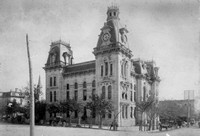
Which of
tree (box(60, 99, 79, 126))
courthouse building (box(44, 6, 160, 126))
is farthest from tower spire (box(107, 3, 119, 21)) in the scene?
tree (box(60, 99, 79, 126))

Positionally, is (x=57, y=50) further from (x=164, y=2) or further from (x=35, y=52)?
(x=164, y=2)

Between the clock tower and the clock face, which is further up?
the clock face

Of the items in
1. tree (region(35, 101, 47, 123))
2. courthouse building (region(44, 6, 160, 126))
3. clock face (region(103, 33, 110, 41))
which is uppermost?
clock face (region(103, 33, 110, 41))

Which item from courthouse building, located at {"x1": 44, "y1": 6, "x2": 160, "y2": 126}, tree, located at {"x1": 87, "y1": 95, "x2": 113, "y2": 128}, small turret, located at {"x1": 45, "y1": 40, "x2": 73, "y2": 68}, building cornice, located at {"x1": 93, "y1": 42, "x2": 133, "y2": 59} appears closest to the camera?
tree, located at {"x1": 87, "y1": 95, "x2": 113, "y2": 128}

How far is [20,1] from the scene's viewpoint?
16.6 meters

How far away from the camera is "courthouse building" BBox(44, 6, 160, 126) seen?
37.0 metres

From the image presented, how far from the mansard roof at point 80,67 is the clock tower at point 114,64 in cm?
327

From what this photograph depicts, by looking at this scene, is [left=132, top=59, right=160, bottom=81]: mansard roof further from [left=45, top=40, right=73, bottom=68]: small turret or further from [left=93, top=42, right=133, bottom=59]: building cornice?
[left=45, top=40, right=73, bottom=68]: small turret

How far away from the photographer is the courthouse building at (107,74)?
36969mm

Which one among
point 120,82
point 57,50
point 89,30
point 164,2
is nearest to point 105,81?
point 120,82

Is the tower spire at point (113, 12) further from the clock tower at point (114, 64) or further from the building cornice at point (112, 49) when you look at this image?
the building cornice at point (112, 49)

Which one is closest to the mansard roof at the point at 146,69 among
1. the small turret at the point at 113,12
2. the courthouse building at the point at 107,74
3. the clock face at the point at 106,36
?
the courthouse building at the point at 107,74

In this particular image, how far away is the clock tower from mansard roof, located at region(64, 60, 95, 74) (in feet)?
10.7

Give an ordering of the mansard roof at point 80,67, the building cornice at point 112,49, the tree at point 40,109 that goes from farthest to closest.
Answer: the mansard roof at point 80,67 → the tree at point 40,109 → the building cornice at point 112,49
